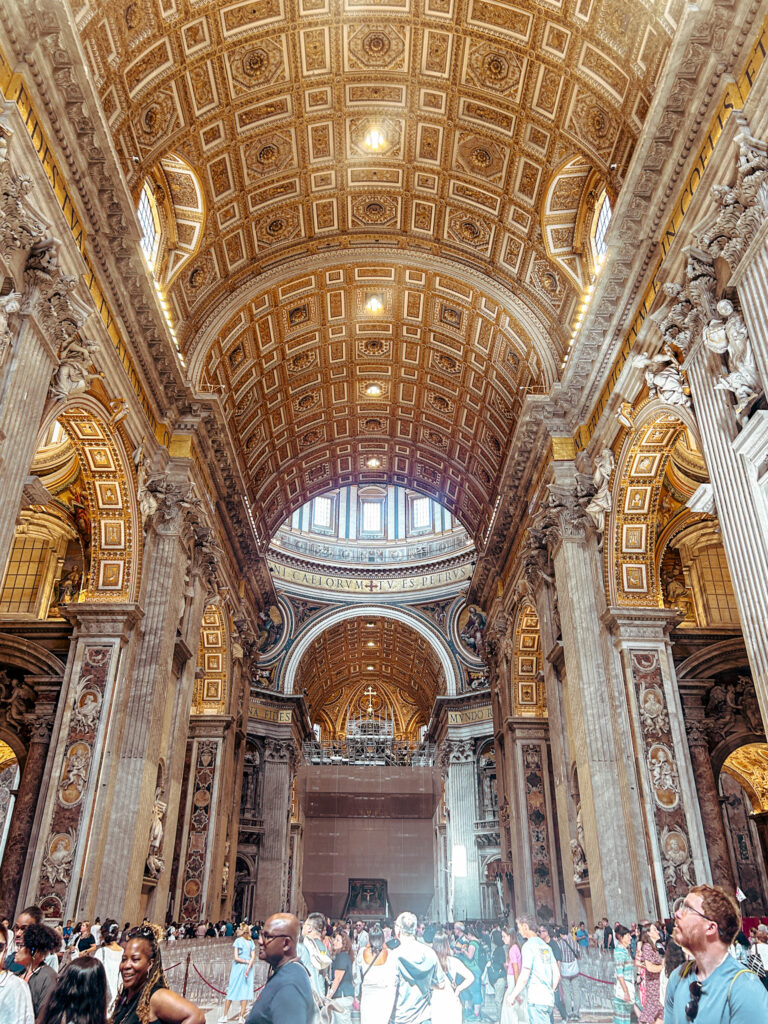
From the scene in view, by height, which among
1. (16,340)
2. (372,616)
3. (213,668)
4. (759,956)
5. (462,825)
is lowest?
(759,956)

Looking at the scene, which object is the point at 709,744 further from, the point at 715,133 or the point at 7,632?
the point at 7,632

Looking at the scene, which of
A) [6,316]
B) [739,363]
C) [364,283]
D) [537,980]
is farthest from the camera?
[364,283]

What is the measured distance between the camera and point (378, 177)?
54.7 ft

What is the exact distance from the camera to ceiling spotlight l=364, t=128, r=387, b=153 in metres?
15.7

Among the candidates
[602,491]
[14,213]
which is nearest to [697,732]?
[602,491]

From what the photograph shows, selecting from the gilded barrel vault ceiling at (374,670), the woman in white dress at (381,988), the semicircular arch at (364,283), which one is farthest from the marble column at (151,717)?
the gilded barrel vault ceiling at (374,670)

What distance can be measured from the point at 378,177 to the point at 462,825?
27593mm

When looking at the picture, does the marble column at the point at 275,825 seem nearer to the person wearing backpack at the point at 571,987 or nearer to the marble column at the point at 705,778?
the marble column at the point at 705,778

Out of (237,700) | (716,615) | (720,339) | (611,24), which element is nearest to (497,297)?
(611,24)

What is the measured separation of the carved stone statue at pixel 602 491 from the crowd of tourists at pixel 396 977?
6287 millimetres

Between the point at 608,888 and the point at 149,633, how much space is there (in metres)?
8.30

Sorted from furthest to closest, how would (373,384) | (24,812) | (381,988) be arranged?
(373,384) → (24,812) → (381,988)

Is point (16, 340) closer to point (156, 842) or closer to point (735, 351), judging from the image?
point (735, 351)

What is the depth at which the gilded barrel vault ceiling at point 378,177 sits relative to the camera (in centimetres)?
1267
